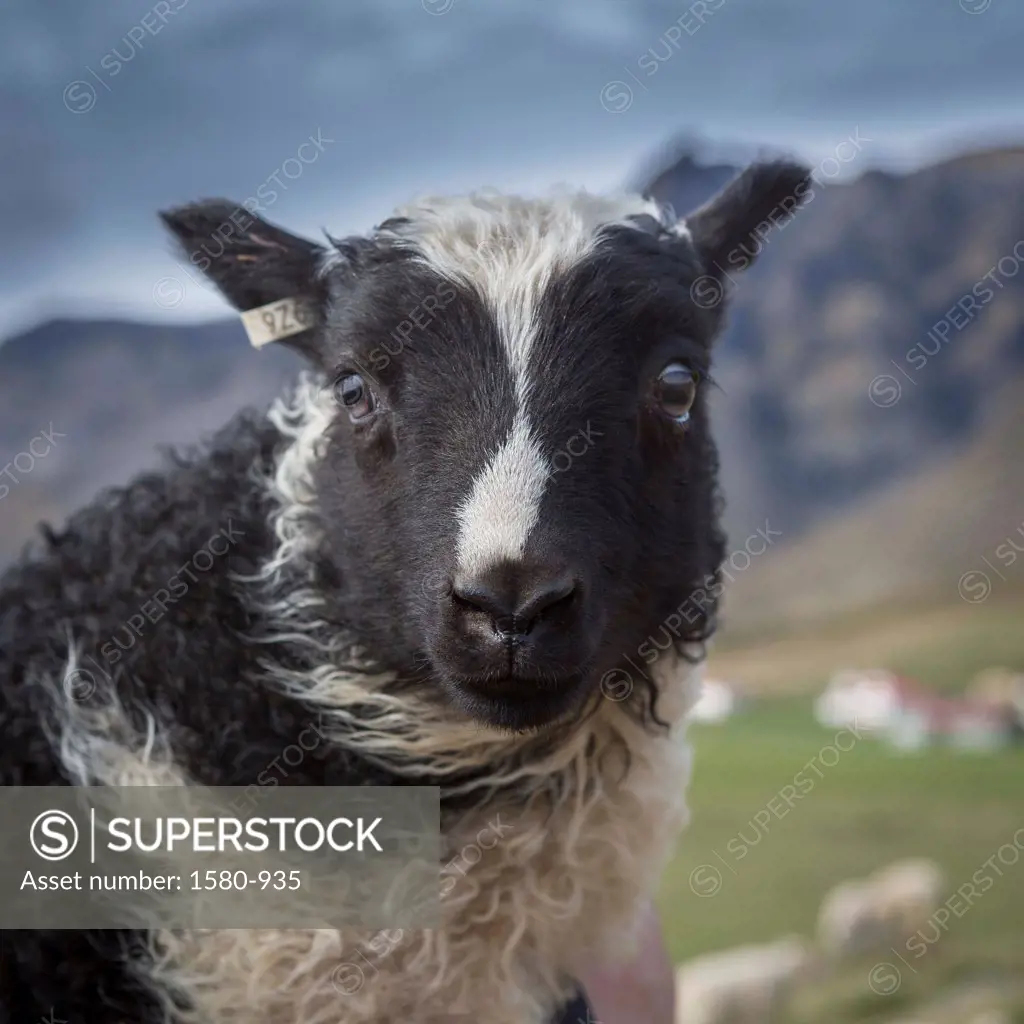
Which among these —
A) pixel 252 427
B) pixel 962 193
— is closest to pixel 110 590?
pixel 252 427

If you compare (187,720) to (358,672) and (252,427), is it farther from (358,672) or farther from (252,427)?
(252,427)

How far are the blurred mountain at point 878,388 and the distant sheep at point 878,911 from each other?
1056 millimetres

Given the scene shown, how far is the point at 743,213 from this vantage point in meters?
1.70

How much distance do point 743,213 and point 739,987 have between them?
2248 millimetres

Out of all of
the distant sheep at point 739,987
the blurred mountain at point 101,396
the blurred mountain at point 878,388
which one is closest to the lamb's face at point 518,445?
the blurred mountain at point 101,396

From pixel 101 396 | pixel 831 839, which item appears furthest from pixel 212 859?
pixel 831 839

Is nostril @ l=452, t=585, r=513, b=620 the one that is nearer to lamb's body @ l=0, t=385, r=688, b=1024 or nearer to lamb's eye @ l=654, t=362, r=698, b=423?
lamb's body @ l=0, t=385, r=688, b=1024

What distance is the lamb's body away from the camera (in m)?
1.44

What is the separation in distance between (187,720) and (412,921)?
430 mm

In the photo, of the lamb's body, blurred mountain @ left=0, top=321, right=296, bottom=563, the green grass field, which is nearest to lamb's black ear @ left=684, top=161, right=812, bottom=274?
the lamb's body

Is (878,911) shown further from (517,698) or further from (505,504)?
(505,504)

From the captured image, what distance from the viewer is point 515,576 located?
1204 mm

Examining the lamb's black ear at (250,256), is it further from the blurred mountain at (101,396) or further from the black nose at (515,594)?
the blurred mountain at (101,396)

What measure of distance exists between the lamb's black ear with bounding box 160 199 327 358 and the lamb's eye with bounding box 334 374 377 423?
16 cm
